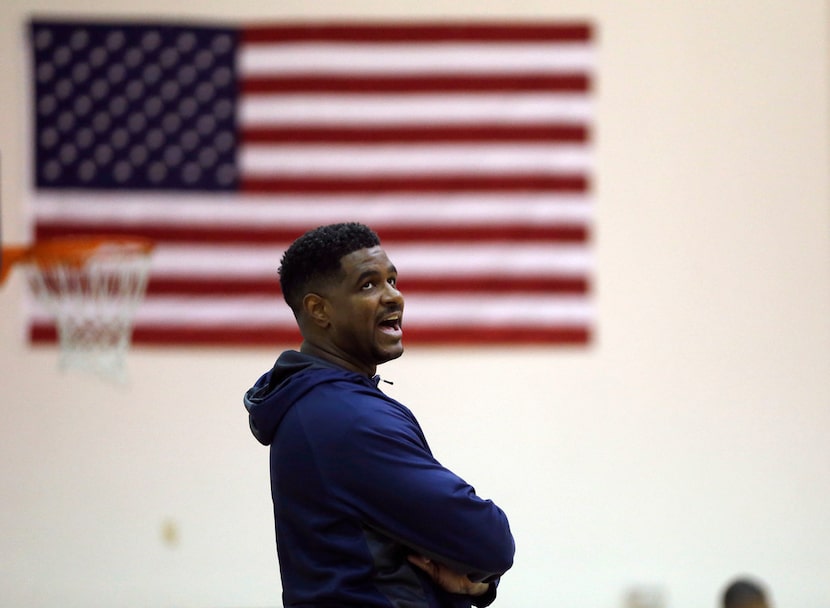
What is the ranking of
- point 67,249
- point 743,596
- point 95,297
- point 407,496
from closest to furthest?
point 407,496
point 743,596
point 67,249
point 95,297

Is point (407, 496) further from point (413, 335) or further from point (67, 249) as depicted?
point (67, 249)

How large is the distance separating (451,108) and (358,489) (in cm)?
425

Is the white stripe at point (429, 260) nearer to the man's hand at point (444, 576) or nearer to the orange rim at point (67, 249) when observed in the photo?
the orange rim at point (67, 249)

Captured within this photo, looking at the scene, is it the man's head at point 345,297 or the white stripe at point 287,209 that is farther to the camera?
the white stripe at point 287,209

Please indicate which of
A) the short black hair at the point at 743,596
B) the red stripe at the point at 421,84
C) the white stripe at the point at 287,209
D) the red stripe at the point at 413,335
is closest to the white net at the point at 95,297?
the red stripe at the point at 413,335

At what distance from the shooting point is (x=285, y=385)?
2189 millimetres

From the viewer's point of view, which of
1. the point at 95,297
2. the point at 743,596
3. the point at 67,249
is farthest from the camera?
the point at 95,297

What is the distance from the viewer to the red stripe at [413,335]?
5906 millimetres

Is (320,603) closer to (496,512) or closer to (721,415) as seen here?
(496,512)

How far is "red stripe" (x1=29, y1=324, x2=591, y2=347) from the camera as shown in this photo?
19.4ft

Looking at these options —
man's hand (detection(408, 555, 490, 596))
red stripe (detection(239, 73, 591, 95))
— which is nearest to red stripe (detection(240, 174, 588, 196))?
red stripe (detection(239, 73, 591, 95))

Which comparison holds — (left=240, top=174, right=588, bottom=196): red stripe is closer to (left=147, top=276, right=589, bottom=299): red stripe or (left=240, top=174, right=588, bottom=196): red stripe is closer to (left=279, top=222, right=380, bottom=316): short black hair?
(left=147, top=276, right=589, bottom=299): red stripe

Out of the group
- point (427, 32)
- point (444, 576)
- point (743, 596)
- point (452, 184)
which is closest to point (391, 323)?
point (444, 576)

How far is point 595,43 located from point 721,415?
7.78ft
